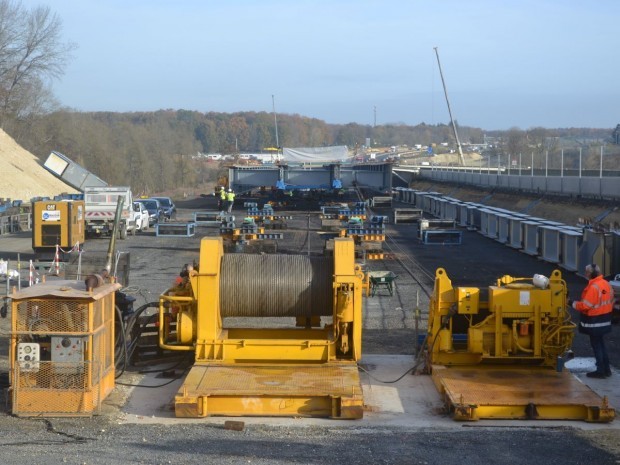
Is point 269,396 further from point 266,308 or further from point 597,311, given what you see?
point 597,311

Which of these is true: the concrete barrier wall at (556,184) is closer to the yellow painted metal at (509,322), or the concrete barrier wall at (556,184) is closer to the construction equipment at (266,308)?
the yellow painted metal at (509,322)

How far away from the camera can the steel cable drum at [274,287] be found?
1164 cm

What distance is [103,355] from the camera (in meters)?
10.7

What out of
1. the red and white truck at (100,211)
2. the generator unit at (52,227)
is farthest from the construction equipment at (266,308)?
the red and white truck at (100,211)

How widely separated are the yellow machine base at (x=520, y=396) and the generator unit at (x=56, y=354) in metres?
3.98

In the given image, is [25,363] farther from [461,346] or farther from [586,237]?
[586,237]

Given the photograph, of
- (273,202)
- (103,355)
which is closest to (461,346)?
(103,355)

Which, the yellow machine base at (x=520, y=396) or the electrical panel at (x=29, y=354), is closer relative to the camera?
the yellow machine base at (x=520, y=396)

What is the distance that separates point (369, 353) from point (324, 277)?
2.52m

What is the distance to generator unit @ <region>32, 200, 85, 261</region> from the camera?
27906 millimetres

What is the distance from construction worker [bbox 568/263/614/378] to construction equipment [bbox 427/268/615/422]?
54 cm

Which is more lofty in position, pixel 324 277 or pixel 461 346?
pixel 324 277

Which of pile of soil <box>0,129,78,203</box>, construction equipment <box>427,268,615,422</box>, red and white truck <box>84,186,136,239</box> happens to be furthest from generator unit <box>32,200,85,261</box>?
pile of soil <box>0,129,78,203</box>

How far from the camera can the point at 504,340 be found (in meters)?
11.5
